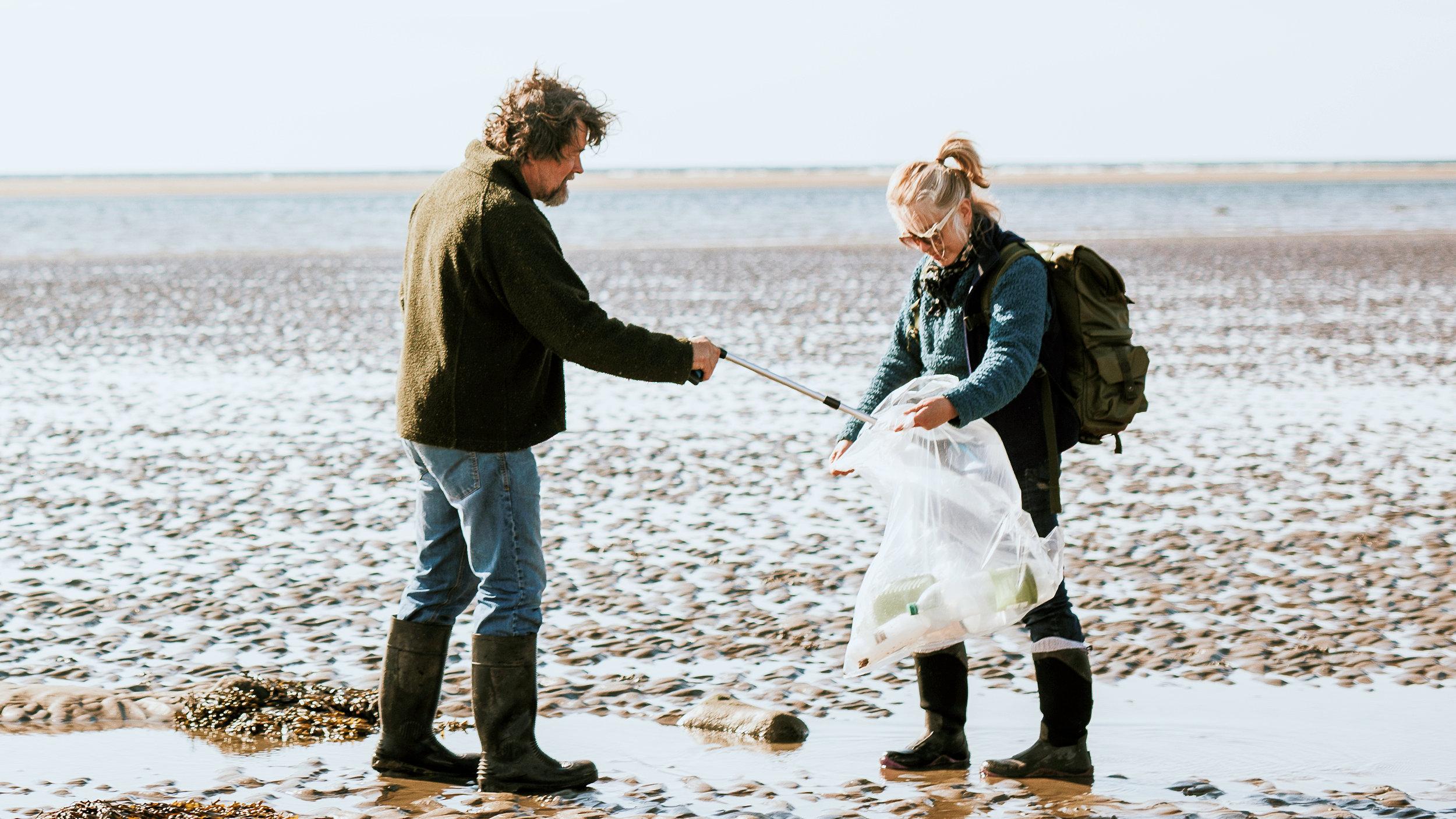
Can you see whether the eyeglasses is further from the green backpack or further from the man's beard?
the man's beard

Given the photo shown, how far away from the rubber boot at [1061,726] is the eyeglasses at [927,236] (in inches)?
51.5

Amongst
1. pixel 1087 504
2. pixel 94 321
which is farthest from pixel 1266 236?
pixel 1087 504

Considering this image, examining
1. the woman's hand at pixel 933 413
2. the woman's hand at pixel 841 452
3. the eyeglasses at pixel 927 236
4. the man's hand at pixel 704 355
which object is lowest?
the woman's hand at pixel 841 452

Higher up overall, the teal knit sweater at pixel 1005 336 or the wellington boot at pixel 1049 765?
the teal knit sweater at pixel 1005 336

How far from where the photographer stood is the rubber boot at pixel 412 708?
4.86 m

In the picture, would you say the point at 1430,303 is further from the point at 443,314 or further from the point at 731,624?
the point at 443,314

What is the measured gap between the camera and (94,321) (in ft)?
65.5

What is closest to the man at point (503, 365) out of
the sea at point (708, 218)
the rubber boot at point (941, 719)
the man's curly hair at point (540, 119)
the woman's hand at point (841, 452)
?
the man's curly hair at point (540, 119)

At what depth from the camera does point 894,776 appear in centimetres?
486

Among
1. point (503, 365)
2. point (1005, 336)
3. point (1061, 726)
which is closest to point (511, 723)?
point (503, 365)

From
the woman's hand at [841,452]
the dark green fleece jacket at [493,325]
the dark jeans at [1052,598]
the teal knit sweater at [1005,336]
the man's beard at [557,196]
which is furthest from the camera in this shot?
the woman's hand at [841,452]

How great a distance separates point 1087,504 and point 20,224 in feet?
188

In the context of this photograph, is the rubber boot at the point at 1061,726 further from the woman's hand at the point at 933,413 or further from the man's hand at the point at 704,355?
the man's hand at the point at 704,355

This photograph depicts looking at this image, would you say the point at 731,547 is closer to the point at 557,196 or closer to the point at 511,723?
the point at 511,723
